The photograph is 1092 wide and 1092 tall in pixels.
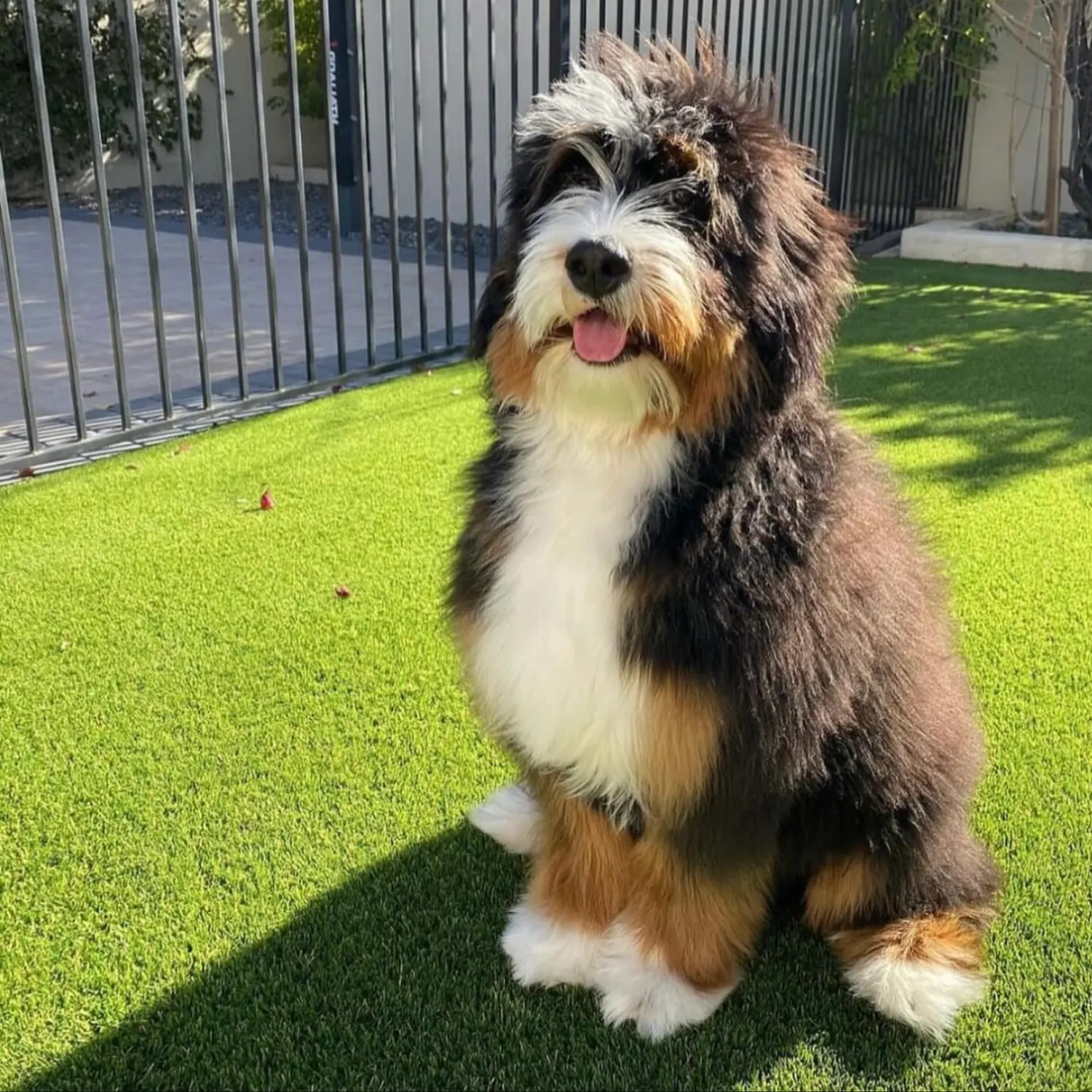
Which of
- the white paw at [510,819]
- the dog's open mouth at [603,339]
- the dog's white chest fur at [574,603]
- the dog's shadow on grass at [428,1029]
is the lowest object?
the dog's shadow on grass at [428,1029]

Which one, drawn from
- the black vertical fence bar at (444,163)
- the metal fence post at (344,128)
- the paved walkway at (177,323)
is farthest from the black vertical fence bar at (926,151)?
the black vertical fence bar at (444,163)

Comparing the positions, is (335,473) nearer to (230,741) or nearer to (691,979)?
(230,741)

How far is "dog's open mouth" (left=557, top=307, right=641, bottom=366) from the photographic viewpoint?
174 cm

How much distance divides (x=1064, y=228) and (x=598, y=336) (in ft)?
34.8

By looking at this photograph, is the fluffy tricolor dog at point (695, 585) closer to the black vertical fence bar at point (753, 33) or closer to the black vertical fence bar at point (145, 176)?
the black vertical fence bar at point (145, 176)

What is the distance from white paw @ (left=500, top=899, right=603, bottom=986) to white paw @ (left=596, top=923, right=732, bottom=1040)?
0.19 feet

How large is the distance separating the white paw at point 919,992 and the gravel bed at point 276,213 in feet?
27.8

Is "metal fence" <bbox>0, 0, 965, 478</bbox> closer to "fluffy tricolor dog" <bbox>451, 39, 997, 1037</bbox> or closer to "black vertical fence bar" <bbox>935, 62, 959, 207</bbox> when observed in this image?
"black vertical fence bar" <bbox>935, 62, 959, 207</bbox>

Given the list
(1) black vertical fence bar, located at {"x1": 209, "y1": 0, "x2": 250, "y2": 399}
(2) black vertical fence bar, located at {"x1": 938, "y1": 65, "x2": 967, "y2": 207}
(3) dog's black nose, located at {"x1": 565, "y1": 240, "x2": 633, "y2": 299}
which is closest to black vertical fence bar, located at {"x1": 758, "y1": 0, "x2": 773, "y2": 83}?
(2) black vertical fence bar, located at {"x1": 938, "y1": 65, "x2": 967, "y2": 207}

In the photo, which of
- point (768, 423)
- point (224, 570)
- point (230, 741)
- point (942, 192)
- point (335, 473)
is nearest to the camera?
point (768, 423)

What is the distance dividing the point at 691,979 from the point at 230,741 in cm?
143

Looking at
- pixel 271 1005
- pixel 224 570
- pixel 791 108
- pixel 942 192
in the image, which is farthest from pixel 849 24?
pixel 271 1005

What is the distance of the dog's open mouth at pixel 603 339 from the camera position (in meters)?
1.74

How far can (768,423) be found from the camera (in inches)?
73.5
